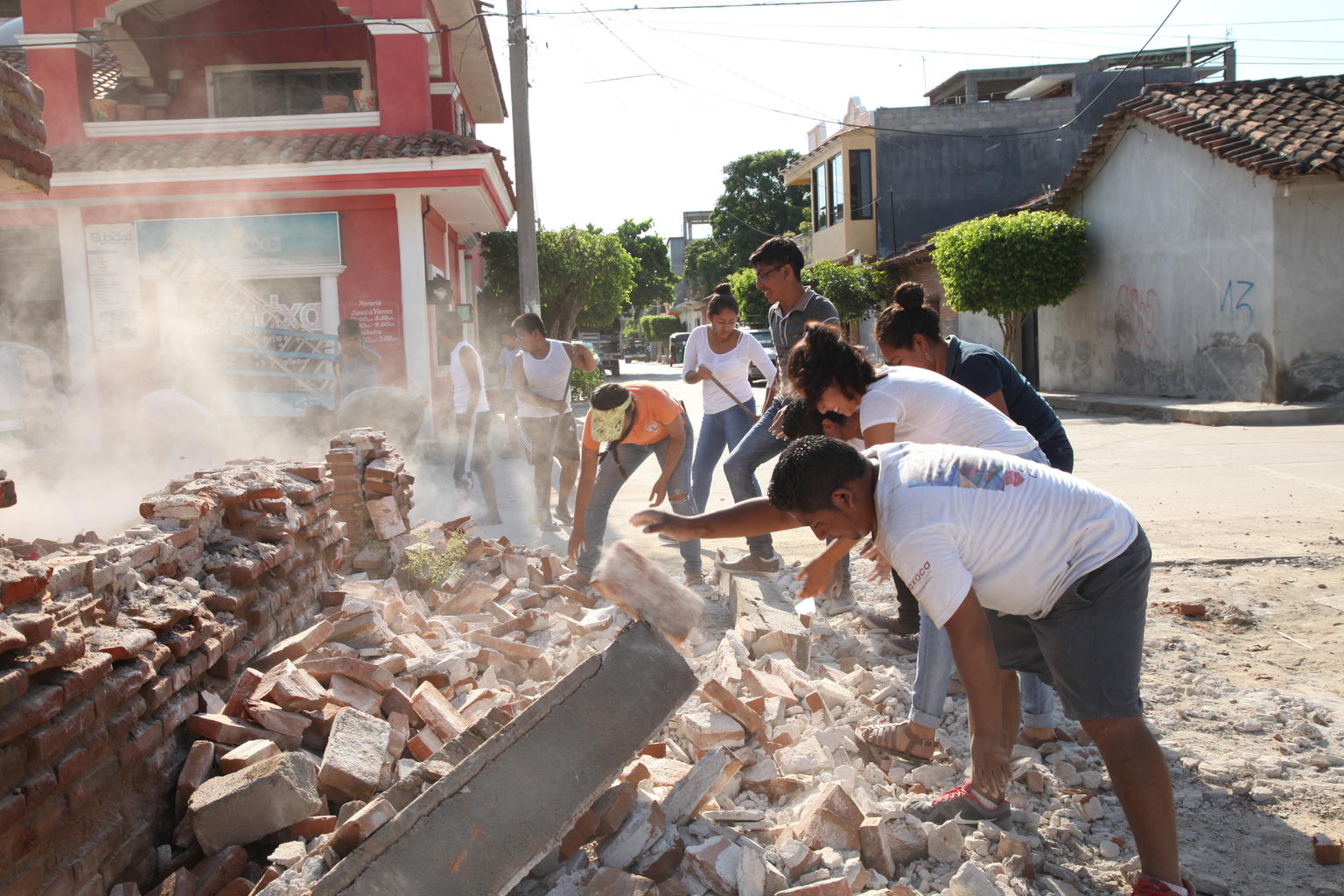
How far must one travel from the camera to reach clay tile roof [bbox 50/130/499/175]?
1193 cm

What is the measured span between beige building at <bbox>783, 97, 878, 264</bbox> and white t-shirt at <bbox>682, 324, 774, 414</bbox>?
23650 mm

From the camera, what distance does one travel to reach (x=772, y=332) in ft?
19.1

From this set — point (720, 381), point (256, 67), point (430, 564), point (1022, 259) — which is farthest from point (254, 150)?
point (1022, 259)

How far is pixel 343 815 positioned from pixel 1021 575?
2.00m

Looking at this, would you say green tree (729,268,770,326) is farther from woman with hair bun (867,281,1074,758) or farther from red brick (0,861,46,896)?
red brick (0,861,46,896)

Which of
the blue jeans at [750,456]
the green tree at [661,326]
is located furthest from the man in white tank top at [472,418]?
the green tree at [661,326]

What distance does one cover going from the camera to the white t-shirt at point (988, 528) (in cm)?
240

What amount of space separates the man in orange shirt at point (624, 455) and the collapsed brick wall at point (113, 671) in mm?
1871

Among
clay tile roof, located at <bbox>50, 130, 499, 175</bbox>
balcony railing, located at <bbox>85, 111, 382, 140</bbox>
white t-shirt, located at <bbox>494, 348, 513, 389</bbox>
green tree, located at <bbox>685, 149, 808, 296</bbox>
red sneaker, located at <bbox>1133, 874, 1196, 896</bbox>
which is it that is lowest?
red sneaker, located at <bbox>1133, 874, 1196, 896</bbox>

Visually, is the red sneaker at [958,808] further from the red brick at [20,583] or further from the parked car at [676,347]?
the parked car at [676,347]

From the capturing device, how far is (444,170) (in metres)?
12.0

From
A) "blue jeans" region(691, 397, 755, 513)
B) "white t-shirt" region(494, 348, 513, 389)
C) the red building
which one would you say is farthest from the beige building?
"blue jeans" region(691, 397, 755, 513)

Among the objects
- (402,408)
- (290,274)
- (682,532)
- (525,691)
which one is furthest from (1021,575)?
(290,274)

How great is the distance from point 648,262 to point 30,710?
4758 cm
